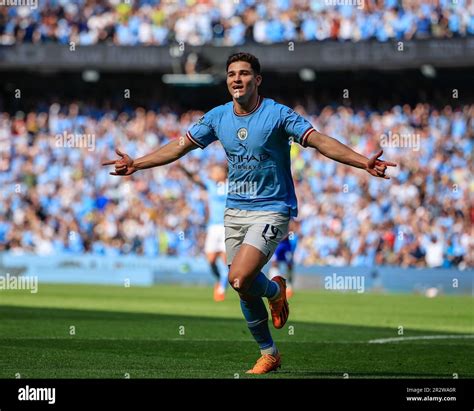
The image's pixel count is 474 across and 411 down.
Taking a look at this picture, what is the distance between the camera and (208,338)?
14.3 meters

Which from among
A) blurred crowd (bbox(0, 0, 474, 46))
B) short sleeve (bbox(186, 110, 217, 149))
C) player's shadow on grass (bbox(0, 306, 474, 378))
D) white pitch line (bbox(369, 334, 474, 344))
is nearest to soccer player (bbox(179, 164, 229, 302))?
player's shadow on grass (bbox(0, 306, 474, 378))

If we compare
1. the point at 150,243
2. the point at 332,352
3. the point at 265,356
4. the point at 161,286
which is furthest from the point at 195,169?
the point at 265,356

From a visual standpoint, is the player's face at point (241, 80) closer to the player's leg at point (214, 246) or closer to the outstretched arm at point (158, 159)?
the outstretched arm at point (158, 159)

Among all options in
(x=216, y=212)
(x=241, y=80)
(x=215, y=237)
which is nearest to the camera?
(x=241, y=80)

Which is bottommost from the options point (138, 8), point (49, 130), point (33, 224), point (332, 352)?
point (332, 352)

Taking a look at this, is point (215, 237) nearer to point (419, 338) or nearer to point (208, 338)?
point (419, 338)

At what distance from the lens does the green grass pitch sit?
34.9ft

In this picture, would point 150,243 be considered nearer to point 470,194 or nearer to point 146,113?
point 146,113

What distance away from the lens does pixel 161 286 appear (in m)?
30.5

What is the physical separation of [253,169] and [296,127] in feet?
1.79

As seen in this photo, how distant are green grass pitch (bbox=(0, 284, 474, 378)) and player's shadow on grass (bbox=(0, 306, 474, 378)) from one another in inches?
0.5

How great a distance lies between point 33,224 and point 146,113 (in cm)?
648

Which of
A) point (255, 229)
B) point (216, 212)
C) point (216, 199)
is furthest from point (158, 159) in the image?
point (216, 212)

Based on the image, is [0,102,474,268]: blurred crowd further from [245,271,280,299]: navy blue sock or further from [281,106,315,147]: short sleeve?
[281,106,315,147]: short sleeve
